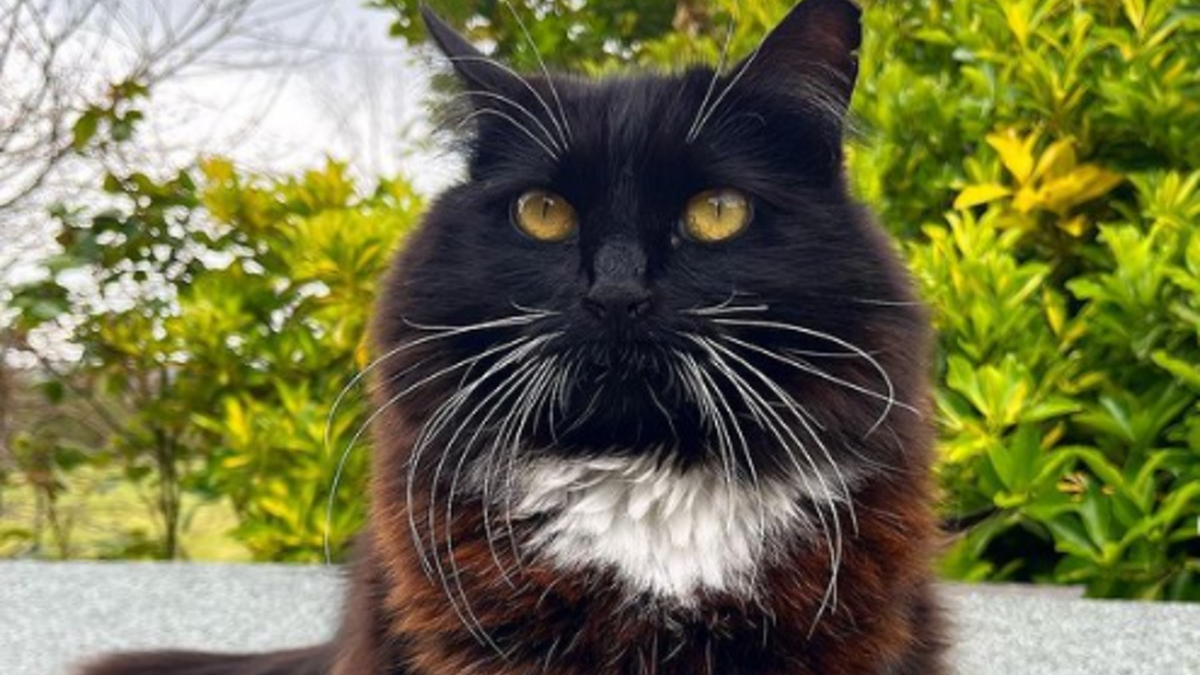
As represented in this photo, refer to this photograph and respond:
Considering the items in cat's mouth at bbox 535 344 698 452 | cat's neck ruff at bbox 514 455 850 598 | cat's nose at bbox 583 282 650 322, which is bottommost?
cat's neck ruff at bbox 514 455 850 598

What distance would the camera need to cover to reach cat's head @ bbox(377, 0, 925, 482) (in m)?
1.00

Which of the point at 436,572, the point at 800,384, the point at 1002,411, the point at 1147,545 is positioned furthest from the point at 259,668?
the point at 1147,545

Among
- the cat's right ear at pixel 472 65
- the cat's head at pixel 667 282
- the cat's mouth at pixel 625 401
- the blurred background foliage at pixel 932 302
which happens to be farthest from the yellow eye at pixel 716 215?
the blurred background foliage at pixel 932 302

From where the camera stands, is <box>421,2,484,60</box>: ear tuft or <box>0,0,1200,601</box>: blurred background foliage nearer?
<box>421,2,484,60</box>: ear tuft

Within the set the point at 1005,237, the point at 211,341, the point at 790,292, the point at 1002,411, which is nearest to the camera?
the point at 790,292

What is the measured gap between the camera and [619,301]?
96cm

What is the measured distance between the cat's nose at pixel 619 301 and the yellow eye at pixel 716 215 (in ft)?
0.31

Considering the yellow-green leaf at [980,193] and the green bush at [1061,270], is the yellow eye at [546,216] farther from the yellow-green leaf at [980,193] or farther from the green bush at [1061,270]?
the yellow-green leaf at [980,193]

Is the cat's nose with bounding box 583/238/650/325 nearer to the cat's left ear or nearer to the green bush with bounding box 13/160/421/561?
the cat's left ear

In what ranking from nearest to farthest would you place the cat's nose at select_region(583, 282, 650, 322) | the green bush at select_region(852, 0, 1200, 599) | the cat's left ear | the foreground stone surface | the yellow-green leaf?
the cat's nose at select_region(583, 282, 650, 322)
the cat's left ear
the foreground stone surface
the green bush at select_region(852, 0, 1200, 599)
the yellow-green leaf

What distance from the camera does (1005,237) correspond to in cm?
233

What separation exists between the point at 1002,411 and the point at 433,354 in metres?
1.32

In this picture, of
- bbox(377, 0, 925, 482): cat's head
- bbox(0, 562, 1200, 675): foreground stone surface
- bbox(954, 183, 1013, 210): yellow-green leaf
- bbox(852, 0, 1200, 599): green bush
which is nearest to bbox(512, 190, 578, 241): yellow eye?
bbox(377, 0, 925, 482): cat's head

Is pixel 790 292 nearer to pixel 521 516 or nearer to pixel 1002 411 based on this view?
pixel 521 516
